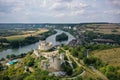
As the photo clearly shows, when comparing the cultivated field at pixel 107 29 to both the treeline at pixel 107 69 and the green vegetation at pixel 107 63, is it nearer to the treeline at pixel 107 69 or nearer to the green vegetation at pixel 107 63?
the green vegetation at pixel 107 63

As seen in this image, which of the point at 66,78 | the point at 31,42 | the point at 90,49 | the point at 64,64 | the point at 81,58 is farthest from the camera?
the point at 31,42

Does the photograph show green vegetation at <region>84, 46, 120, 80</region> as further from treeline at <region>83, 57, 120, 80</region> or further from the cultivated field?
the cultivated field

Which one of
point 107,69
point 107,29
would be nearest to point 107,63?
point 107,69

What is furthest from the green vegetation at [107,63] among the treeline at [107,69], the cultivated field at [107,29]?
the cultivated field at [107,29]

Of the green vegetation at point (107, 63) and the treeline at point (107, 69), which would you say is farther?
the green vegetation at point (107, 63)

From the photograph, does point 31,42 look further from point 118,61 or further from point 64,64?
point 64,64

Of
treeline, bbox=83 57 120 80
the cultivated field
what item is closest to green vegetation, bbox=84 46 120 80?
treeline, bbox=83 57 120 80

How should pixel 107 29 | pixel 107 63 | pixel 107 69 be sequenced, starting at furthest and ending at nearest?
pixel 107 29
pixel 107 63
pixel 107 69

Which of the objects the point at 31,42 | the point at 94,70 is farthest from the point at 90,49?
the point at 31,42

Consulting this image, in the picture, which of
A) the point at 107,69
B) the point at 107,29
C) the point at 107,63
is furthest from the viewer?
the point at 107,29

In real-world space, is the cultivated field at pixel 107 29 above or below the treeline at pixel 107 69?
below

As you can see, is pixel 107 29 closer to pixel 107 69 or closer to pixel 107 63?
pixel 107 63
